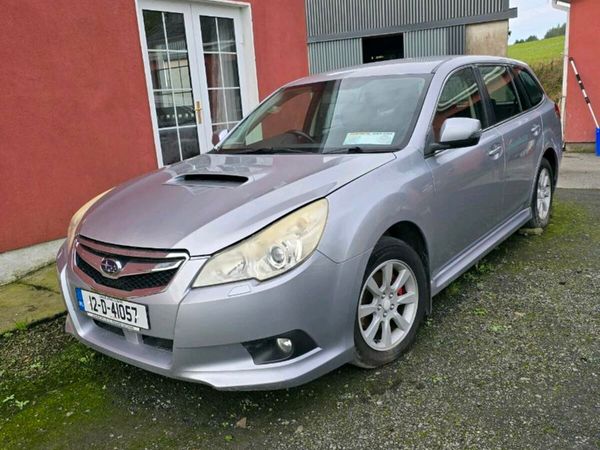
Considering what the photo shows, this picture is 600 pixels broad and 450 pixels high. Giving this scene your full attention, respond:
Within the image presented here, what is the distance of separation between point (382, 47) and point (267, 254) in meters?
21.8

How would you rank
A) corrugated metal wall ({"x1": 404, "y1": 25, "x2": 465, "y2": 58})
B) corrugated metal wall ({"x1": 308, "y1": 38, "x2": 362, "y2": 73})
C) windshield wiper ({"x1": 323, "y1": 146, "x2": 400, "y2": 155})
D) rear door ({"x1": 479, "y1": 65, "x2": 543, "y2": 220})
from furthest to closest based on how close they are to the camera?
corrugated metal wall ({"x1": 308, "y1": 38, "x2": 362, "y2": 73}), corrugated metal wall ({"x1": 404, "y1": 25, "x2": 465, "y2": 58}), rear door ({"x1": 479, "y1": 65, "x2": 543, "y2": 220}), windshield wiper ({"x1": 323, "y1": 146, "x2": 400, "y2": 155})

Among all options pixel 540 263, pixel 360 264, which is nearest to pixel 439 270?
pixel 360 264

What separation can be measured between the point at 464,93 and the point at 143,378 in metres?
→ 2.79

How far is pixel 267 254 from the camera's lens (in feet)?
7.24

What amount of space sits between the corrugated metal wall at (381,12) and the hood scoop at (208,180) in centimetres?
1690

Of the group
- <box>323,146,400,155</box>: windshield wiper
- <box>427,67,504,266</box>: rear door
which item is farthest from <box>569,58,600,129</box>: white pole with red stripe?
<box>323,146,400,155</box>: windshield wiper

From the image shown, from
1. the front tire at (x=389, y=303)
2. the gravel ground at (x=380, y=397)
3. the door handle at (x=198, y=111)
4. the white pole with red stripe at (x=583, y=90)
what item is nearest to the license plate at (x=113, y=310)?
the gravel ground at (x=380, y=397)

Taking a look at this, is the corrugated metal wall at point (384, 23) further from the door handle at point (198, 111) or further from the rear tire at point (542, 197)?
the rear tire at point (542, 197)

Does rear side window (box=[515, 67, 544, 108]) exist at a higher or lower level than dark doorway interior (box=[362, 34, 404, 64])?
lower

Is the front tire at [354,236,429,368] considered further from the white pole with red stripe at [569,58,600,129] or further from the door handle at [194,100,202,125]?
the white pole with red stripe at [569,58,600,129]

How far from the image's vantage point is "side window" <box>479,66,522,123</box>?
3.98 m

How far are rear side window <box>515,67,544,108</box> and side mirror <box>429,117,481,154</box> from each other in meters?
1.89

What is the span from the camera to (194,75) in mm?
6391

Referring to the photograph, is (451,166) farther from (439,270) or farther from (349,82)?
(349,82)
